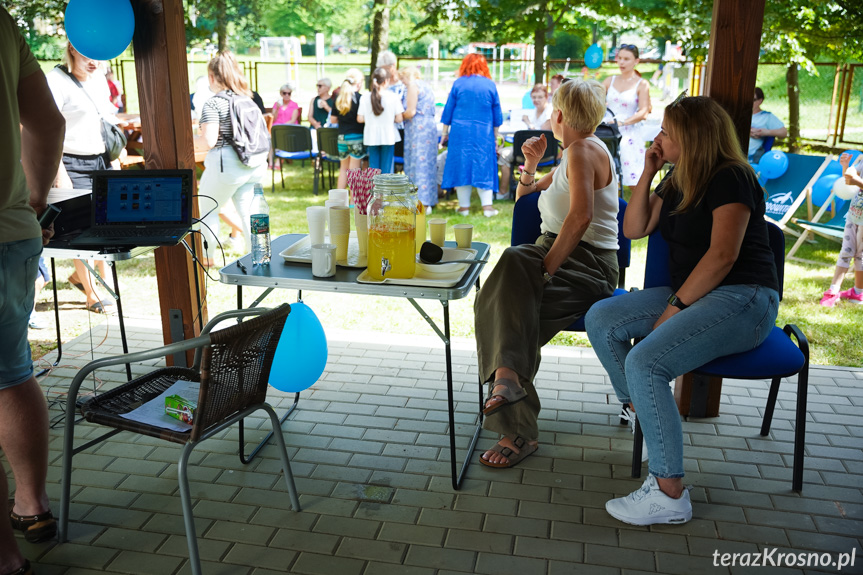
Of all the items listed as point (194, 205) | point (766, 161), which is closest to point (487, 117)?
point (766, 161)

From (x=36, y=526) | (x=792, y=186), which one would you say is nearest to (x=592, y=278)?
(x=36, y=526)

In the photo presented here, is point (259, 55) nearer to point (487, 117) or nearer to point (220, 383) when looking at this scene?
point (487, 117)

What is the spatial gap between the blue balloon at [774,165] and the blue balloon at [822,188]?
30 centimetres

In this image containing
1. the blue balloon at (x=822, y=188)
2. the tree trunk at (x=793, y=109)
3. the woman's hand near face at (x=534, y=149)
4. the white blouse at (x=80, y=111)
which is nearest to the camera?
the woman's hand near face at (x=534, y=149)

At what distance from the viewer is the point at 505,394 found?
268 centimetres

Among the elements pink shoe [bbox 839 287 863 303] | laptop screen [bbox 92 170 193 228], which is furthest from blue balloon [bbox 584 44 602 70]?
laptop screen [bbox 92 170 193 228]

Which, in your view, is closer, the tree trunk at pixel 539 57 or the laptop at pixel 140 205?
the laptop at pixel 140 205

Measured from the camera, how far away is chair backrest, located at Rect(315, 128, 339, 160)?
8.60m

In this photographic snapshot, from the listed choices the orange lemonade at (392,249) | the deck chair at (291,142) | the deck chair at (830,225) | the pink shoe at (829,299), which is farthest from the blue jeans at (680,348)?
the deck chair at (291,142)

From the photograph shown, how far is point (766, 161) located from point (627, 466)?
457 cm

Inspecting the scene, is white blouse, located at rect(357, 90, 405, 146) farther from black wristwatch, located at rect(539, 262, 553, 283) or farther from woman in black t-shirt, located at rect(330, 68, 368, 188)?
black wristwatch, located at rect(539, 262, 553, 283)

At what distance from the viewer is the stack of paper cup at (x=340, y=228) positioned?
2816 millimetres

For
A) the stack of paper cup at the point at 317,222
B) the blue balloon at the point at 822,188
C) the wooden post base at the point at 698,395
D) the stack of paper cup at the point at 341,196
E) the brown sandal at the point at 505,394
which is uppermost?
the stack of paper cup at the point at 341,196

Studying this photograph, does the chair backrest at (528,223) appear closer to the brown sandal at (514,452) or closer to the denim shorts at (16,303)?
the brown sandal at (514,452)
